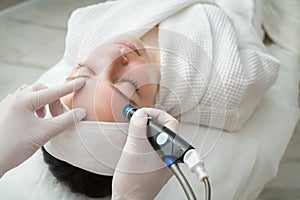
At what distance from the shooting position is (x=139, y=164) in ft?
2.88

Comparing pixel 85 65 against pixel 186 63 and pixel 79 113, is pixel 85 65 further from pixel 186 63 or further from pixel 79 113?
pixel 186 63

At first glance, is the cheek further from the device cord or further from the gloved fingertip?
the device cord

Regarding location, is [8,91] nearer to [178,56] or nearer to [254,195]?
[178,56]

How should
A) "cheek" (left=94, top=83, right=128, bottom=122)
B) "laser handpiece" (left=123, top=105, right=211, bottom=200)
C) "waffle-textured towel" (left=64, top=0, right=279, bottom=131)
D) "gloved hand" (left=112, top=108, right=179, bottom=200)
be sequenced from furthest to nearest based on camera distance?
"waffle-textured towel" (left=64, top=0, right=279, bottom=131) → "cheek" (left=94, top=83, right=128, bottom=122) → "gloved hand" (left=112, top=108, right=179, bottom=200) → "laser handpiece" (left=123, top=105, right=211, bottom=200)

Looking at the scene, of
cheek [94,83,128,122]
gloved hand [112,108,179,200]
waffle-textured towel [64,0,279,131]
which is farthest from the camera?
waffle-textured towel [64,0,279,131]

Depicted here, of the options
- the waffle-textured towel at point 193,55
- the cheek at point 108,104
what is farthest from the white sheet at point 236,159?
the cheek at point 108,104

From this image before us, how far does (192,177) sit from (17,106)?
1.45 ft

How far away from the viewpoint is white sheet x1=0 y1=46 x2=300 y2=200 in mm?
1031

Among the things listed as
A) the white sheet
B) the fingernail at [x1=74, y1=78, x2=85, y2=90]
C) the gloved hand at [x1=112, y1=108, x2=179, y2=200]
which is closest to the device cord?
the gloved hand at [x1=112, y1=108, x2=179, y2=200]

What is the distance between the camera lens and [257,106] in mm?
1299

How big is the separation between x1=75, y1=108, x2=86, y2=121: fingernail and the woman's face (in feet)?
0.05

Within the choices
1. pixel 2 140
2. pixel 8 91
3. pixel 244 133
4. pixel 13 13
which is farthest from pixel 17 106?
pixel 13 13

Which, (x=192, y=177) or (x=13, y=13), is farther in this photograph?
(x=13, y=13)

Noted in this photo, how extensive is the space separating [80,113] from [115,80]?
11 cm
